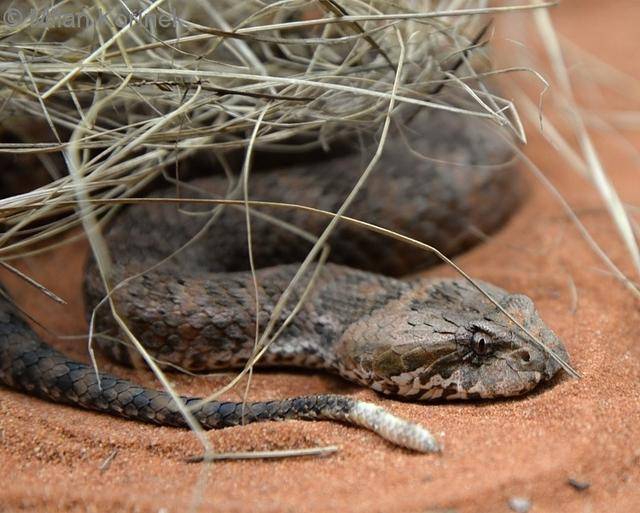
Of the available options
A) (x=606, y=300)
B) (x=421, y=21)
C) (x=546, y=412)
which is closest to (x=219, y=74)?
(x=421, y=21)

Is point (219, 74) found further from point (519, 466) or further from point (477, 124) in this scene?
point (477, 124)

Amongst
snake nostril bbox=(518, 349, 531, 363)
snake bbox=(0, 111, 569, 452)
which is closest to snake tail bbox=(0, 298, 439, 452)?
snake bbox=(0, 111, 569, 452)

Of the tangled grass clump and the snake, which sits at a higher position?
the tangled grass clump

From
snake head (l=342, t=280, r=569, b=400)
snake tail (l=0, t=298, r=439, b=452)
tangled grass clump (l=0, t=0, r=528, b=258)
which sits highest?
tangled grass clump (l=0, t=0, r=528, b=258)

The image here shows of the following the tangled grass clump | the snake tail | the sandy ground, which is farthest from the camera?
the tangled grass clump

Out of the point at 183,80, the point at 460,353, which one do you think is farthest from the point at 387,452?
the point at 183,80

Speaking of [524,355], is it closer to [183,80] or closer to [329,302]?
[329,302]

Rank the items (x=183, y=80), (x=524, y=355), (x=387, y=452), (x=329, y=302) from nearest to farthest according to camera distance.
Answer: (x=387, y=452), (x=524, y=355), (x=183, y=80), (x=329, y=302)

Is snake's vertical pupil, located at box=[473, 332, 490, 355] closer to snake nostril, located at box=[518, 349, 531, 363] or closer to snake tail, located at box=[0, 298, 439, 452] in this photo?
snake nostril, located at box=[518, 349, 531, 363]
